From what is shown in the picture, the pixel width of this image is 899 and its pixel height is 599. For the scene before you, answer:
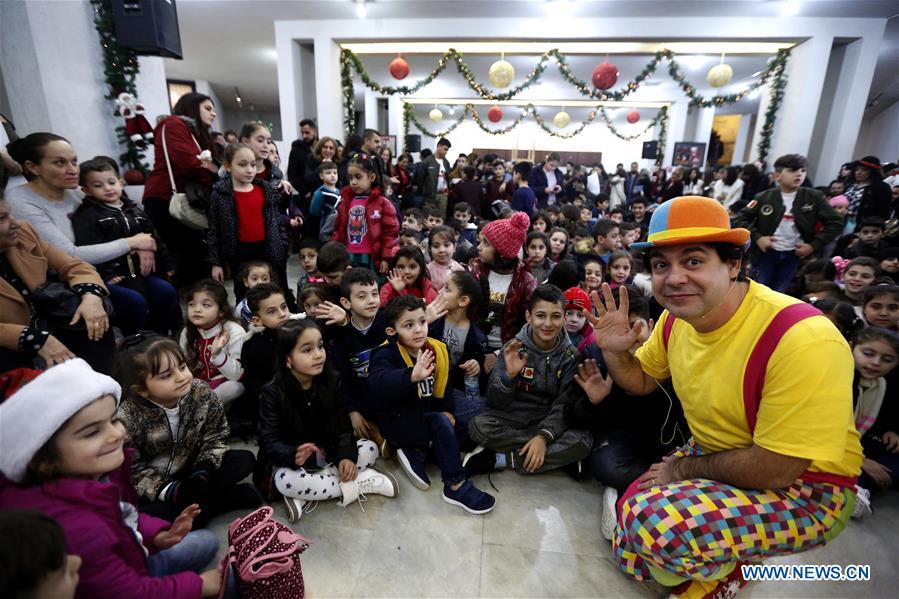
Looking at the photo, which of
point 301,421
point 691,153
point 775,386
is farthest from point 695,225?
point 691,153

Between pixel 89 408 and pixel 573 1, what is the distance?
7094mm

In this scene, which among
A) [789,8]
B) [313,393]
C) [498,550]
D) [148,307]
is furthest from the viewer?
[789,8]

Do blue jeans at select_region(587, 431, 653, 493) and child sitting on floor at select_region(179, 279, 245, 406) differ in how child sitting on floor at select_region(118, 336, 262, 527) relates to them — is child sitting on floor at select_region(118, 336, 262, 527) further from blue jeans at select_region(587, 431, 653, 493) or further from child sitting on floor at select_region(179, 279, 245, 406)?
blue jeans at select_region(587, 431, 653, 493)

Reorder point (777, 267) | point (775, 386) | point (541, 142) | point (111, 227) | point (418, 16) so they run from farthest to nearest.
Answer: point (541, 142) < point (418, 16) < point (777, 267) < point (111, 227) < point (775, 386)

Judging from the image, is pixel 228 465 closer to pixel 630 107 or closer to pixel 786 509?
pixel 786 509

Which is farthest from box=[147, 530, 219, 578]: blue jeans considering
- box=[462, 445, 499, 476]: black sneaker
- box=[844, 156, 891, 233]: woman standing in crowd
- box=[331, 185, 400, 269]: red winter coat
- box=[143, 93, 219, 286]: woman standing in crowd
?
box=[844, 156, 891, 233]: woman standing in crowd

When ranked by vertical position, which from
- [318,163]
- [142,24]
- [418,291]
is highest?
[142,24]

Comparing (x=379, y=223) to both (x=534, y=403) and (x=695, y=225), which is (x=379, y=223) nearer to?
(x=534, y=403)

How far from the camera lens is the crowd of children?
100cm

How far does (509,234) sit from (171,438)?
2.08 meters

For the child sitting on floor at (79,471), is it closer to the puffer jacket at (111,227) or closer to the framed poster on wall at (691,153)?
the puffer jacket at (111,227)

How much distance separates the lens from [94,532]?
91 centimetres

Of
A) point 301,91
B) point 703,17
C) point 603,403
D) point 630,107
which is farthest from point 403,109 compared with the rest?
point 603,403

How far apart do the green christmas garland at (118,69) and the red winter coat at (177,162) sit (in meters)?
2.00
